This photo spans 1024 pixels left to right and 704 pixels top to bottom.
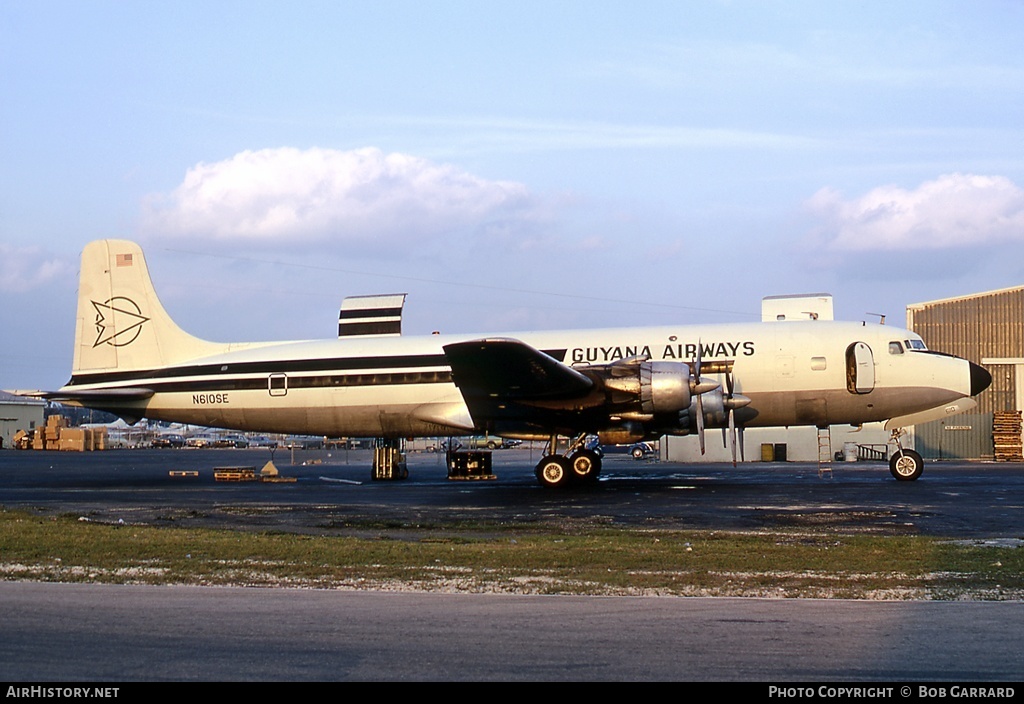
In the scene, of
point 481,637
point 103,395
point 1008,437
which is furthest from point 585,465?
→ point 1008,437

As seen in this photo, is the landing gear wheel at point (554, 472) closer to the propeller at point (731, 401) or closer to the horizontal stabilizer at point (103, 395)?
the propeller at point (731, 401)

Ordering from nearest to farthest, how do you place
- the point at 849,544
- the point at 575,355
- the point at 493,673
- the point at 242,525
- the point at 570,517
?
1. the point at 493,673
2. the point at 849,544
3. the point at 242,525
4. the point at 570,517
5. the point at 575,355

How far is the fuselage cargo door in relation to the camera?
25047 millimetres

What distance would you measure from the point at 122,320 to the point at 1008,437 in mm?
37177

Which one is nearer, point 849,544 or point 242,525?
point 849,544

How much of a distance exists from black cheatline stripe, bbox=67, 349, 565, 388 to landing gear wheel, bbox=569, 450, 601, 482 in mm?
3060

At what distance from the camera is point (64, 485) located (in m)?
27.5

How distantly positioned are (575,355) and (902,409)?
8658mm

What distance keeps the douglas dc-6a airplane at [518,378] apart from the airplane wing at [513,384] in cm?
5

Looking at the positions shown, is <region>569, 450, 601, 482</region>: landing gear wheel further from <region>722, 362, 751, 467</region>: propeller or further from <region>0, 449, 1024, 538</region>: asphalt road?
<region>722, 362, 751, 467</region>: propeller

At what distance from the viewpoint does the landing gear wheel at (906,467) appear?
2502 cm

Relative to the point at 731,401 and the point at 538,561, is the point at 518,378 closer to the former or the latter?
the point at 731,401

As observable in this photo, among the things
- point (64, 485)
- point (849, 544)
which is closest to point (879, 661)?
point (849, 544)

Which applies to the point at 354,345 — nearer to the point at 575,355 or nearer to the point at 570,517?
the point at 575,355
